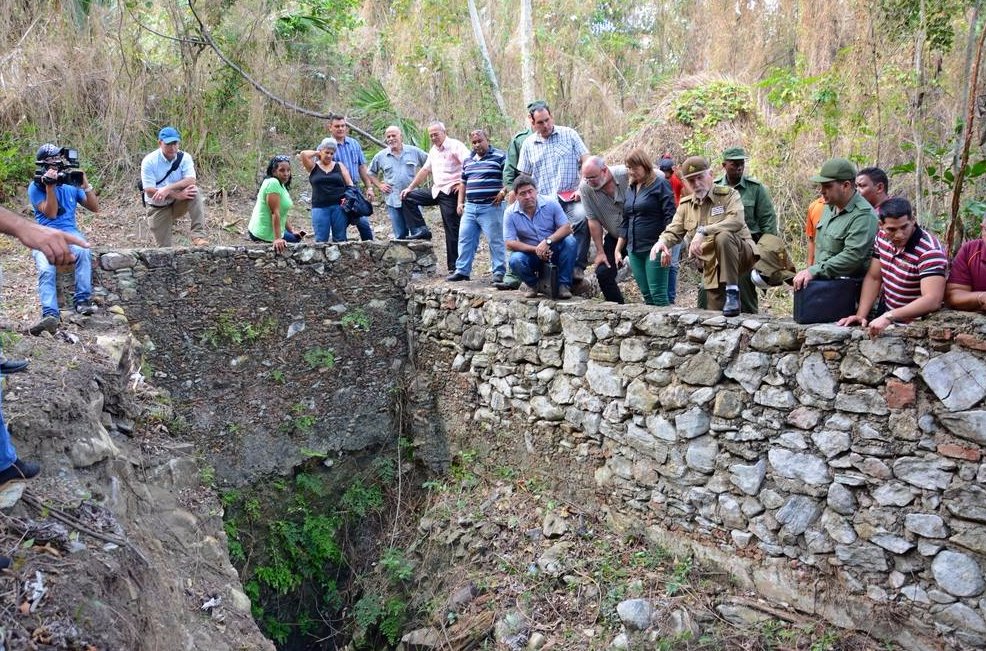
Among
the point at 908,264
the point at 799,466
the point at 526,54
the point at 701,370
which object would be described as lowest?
the point at 799,466

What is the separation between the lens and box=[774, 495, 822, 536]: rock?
4.57 m

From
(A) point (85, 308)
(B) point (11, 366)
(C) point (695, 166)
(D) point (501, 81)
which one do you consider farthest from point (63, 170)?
(D) point (501, 81)

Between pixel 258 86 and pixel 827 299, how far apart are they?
8627 millimetres

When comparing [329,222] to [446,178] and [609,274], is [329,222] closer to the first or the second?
[446,178]

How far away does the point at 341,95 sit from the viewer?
11.6 m

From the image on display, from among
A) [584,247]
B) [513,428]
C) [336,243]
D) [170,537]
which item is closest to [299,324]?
[336,243]

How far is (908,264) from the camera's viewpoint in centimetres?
392

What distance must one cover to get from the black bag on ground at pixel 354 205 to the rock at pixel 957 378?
5280 mm

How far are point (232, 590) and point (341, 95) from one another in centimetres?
904

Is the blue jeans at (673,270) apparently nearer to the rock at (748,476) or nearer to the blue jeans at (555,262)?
the blue jeans at (555,262)

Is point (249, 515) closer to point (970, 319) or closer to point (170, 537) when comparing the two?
point (170, 537)

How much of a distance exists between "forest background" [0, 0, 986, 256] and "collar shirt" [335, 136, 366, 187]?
6.46ft

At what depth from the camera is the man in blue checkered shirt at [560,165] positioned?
6.46 m

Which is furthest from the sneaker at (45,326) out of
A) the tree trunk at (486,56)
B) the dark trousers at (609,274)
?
the tree trunk at (486,56)
